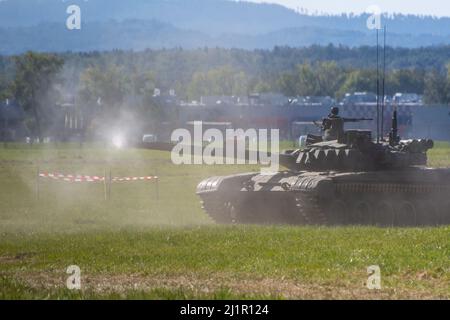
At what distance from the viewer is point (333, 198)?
26.0 meters

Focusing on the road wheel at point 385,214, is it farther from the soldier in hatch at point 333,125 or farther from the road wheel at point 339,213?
the soldier in hatch at point 333,125

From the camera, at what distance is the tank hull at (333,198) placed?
2599 cm

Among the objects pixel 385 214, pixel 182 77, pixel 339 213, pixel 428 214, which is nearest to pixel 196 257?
pixel 339 213

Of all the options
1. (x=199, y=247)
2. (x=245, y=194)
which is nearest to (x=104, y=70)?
(x=245, y=194)

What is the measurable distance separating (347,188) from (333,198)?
427 mm

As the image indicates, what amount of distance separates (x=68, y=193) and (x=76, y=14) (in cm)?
1342

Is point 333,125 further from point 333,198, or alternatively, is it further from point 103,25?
point 103,25

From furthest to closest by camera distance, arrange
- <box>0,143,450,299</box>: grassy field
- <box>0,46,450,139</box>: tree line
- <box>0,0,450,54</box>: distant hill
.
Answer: <box>0,0,450,54</box>: distant hill, <box>0,46,450,139</box>: tree line, <box>0,143,450,299</box>: grassy field

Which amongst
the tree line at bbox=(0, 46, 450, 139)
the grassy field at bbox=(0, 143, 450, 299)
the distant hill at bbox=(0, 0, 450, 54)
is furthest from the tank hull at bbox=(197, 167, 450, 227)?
the tree line at bbox=(0, 46, 450, 139)

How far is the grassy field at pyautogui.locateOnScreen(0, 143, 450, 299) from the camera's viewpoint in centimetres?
1552

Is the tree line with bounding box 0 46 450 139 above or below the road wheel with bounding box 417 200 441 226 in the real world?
above

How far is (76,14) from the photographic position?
2641 centimetres

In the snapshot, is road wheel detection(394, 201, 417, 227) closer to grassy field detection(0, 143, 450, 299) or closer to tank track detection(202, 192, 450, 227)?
tank track detection(202, 192, 450, 227)

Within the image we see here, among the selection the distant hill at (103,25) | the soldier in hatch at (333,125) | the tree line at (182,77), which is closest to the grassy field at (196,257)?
the soldier in hatch at (333,125)
